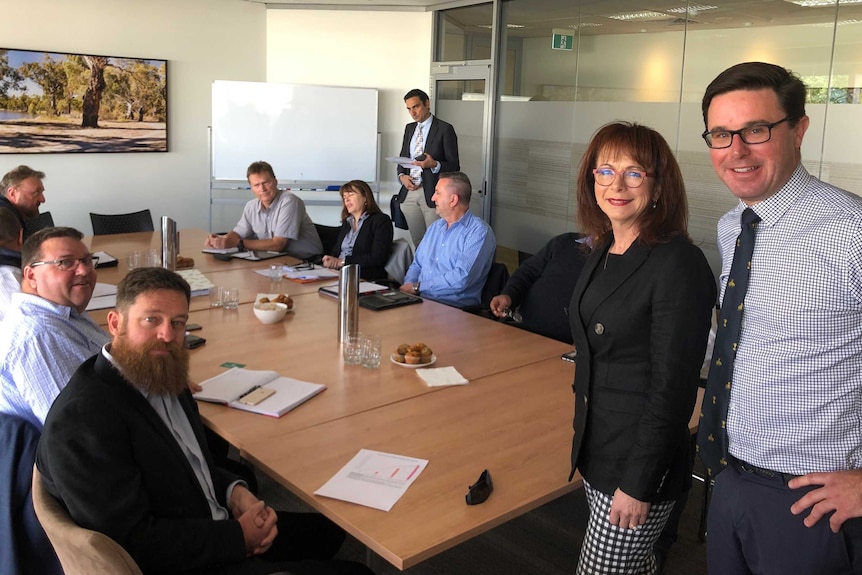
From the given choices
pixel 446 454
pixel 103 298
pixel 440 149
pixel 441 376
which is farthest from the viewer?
pixel 440 149

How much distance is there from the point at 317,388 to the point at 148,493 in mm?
900

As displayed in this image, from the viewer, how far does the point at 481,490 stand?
193 centimetres

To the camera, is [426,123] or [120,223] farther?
[426,123]

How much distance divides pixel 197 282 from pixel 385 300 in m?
1.09

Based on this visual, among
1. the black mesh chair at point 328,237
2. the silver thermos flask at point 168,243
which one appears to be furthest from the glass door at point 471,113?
the silver thermos flask at point 168,243

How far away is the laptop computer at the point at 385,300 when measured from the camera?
3.90 meters

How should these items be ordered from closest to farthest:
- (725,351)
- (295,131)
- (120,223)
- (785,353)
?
(785,353) < (725,351) < (120,223) < (295,131)

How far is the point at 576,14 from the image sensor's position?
6.57 metres

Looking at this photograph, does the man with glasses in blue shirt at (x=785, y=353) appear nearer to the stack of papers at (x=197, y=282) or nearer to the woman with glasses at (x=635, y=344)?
the woman with glasses at (x=635, y=344)

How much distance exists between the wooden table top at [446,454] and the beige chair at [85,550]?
19.6 inches

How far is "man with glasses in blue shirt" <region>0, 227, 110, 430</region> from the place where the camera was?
225cm

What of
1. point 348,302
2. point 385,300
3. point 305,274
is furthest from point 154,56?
point 348,302

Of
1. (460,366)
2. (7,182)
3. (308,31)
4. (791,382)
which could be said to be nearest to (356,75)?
(308,31)

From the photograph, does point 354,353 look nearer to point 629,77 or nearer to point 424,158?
point 424,158
